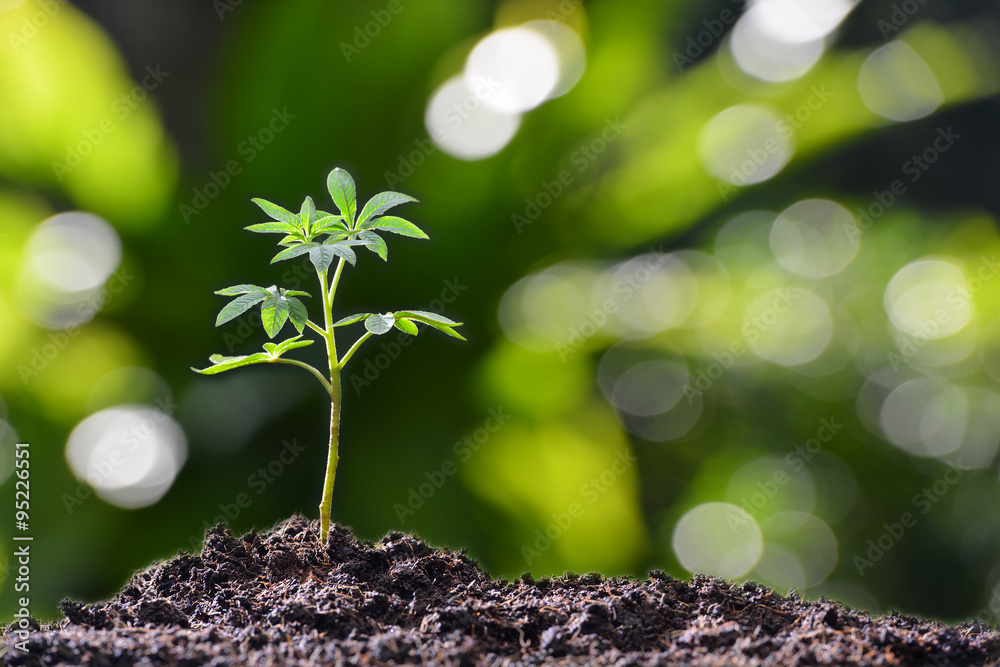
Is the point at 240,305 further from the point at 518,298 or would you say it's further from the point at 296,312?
the point at 518,298

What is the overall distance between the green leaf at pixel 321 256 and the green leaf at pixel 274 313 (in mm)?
49

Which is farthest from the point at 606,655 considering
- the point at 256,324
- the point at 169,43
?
the point at 169,43

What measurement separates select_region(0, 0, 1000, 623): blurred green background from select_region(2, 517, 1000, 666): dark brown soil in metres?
1.10

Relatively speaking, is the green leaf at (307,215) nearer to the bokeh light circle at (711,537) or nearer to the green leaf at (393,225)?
the green leaf at (393,225)

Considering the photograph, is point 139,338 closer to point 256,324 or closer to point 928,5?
point 256,324

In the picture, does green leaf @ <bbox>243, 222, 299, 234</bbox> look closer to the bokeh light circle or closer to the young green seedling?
the young green seedling

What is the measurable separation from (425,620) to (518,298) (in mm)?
1446

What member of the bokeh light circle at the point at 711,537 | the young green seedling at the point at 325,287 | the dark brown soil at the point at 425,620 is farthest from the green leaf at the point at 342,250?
the bokeh light circle at the point at 711,537

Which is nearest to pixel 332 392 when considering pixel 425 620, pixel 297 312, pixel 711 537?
pixel 297 312

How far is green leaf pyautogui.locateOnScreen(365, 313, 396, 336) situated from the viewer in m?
0.58

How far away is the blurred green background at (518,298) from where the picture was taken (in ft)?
5.79

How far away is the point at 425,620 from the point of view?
56 cm

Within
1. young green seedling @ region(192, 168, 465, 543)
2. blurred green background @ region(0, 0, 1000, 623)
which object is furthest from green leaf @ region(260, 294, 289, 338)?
blurred green background @ region(0, 0, 1000, 623)

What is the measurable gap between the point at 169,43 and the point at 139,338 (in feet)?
3.09
